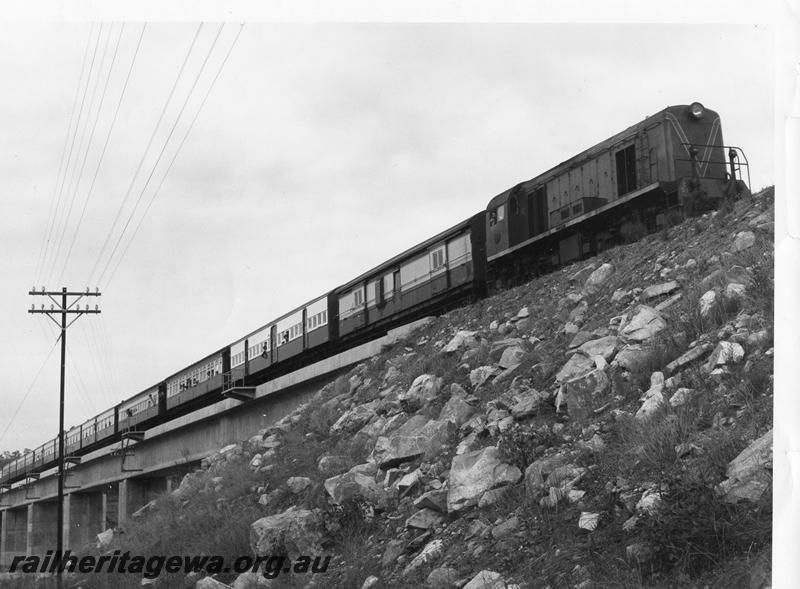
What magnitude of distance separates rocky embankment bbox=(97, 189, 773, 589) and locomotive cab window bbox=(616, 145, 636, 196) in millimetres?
3291

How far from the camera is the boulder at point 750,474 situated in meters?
6.58

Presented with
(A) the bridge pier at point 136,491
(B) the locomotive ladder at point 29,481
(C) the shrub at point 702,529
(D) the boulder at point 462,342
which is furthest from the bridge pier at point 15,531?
(C) the shrub at point 702,529

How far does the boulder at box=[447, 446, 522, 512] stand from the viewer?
912 cm

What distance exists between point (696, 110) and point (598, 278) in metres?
6.80

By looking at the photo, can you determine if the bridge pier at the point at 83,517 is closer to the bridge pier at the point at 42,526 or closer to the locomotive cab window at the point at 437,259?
the bridge pier at the point at 42,526

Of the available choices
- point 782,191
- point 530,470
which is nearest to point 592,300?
point 530,470

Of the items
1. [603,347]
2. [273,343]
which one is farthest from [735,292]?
[273,343]

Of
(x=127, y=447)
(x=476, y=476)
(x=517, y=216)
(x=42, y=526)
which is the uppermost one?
(x=517, y=216)

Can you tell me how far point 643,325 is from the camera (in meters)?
11.2

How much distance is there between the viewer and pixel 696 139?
20.0 m

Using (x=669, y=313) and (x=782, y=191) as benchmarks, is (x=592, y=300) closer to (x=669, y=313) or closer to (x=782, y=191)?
(x=669, y=313)

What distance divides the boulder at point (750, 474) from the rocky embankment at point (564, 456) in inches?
0.6

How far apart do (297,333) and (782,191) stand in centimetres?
2688

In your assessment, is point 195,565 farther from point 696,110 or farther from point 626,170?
point 696,110
